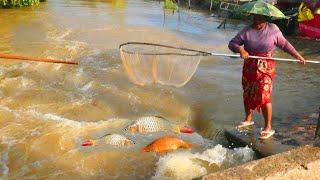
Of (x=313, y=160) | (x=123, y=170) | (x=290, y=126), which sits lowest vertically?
(x=123, y=170)

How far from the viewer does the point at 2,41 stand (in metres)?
13.5

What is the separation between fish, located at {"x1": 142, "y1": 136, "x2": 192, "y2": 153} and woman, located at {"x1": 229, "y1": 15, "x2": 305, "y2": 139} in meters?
1.09

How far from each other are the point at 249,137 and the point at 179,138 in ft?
3.39

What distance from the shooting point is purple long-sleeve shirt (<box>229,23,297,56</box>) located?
Answer: 4898 mm

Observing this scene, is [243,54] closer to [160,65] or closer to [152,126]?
[160,65]

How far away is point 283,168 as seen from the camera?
11.8 feet

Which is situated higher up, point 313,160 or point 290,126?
point 313,160

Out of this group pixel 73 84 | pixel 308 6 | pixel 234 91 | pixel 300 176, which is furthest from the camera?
pixel 308 6

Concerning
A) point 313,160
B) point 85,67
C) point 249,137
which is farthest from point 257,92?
point 85,67

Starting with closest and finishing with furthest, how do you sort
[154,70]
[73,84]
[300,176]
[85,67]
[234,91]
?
[300,176], [154,70], [234,91], [73,84], [85,67]

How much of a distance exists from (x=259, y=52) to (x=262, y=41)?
0.47ft

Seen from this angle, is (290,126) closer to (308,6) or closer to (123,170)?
(123,170)

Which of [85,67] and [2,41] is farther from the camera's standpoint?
[2,41]

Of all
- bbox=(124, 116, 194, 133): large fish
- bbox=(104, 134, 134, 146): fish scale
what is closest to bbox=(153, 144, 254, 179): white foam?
bbox=(104, 134, 134, 146): fish scale
